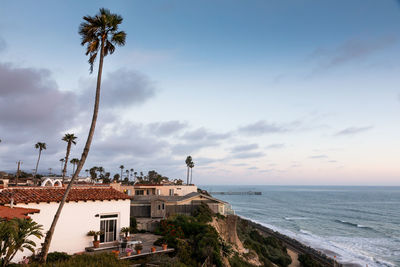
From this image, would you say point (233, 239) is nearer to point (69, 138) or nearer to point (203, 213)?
point (203, 213)

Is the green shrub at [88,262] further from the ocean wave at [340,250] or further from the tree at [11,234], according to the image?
the ocean wave at [340,250]

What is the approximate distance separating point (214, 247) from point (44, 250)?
1109 centimetres

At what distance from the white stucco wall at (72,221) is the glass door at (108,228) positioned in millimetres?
362

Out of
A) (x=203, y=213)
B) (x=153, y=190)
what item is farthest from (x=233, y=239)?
(x=153, y=190)

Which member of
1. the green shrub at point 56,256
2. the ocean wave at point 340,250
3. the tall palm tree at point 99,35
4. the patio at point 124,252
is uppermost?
the tall palm tree at point 99,35

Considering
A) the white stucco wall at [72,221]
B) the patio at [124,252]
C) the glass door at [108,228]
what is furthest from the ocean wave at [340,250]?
the white stucco wall at [72,221]

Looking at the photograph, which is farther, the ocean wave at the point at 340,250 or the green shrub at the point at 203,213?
the ocean wave at the point at 340,250

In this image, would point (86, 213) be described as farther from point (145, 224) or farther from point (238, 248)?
point (238, 248)

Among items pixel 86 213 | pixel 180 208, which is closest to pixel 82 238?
pixel 86 213

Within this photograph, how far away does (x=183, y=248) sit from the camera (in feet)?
60.2

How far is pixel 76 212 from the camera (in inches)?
701

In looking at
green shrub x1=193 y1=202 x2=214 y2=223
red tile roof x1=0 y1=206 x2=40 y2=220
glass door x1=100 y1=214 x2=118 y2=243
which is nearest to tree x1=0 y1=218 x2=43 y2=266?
red tile roof x1=0 y1=206 x2=40 y2=220

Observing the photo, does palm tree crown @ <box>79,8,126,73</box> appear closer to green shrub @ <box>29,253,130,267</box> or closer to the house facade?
green shrub @ <box>29,253,130,267</box>

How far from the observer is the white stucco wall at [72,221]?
16.3 m
